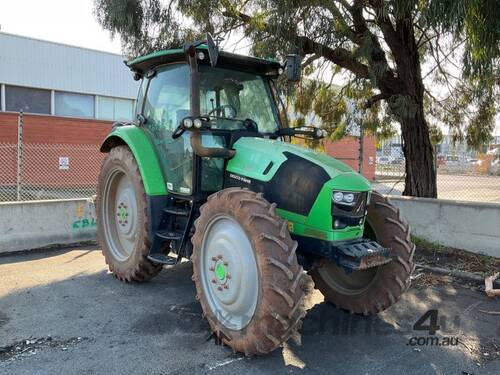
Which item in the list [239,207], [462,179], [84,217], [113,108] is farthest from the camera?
[462,179]

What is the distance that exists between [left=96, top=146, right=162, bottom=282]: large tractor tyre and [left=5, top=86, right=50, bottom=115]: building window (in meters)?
12.4

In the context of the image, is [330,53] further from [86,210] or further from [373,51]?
[86,210]

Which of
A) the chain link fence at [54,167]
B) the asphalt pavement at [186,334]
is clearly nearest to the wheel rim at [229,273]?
the asphalt pavement at [186,334]

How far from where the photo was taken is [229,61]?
14.9 feet

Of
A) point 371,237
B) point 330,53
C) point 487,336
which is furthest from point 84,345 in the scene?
point 330,53

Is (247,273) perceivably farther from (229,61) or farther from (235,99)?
(229,61)

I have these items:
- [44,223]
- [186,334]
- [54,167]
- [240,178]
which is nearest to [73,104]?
[54,167]

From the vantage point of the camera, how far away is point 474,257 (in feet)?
20.7

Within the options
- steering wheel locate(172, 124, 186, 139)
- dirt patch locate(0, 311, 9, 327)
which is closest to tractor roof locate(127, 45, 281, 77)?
steering wheel locate(172, 124, 186, 139)

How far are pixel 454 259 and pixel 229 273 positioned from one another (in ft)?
Result: 13.6

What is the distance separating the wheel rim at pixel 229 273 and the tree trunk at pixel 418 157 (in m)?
4.92

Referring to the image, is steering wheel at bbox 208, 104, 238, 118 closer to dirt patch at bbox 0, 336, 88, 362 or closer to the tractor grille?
the tractor grille

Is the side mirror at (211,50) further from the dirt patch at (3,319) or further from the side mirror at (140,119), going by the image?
the dirt patch at (3,319)

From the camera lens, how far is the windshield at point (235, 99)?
4.45 metres
